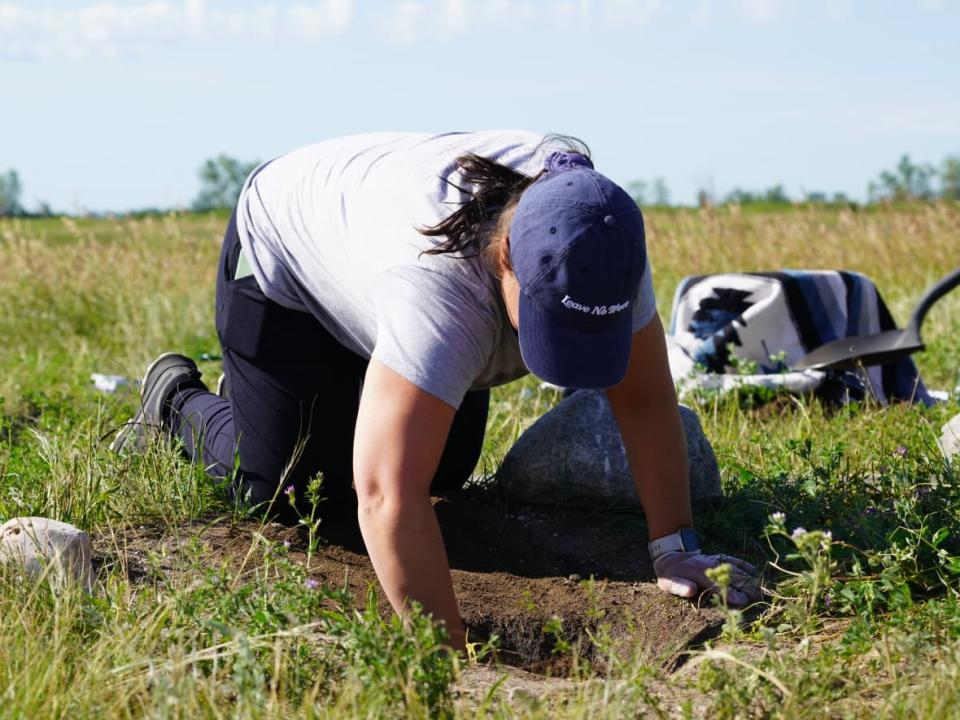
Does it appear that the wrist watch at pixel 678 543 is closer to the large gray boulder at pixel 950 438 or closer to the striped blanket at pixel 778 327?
the large gray boulder at pixel 950 438

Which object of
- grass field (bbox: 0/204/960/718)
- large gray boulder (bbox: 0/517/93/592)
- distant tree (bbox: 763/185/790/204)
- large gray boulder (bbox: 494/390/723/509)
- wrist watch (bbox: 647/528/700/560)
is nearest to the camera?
grass field (bbox: 0/204/960/718)

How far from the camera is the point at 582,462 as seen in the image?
10.9 feet

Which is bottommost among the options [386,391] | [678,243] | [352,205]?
[678,243]

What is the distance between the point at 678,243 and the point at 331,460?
615 cm

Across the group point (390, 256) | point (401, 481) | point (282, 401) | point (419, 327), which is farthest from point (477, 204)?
point (282, 401)

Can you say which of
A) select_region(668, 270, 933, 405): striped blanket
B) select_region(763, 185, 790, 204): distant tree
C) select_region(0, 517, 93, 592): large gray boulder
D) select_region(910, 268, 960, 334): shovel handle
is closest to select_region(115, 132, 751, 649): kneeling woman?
select_region(0, 517, 93, 592): large gray boulder

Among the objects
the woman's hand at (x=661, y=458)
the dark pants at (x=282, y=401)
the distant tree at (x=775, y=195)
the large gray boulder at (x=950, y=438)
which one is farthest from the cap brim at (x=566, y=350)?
the distant tree at (x=775, y=195)

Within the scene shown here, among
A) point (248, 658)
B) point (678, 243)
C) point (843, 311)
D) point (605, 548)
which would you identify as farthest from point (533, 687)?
point (678, 243)

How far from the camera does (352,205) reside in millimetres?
2590

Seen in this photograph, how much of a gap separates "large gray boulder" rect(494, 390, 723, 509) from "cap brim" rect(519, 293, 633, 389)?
1145 mm

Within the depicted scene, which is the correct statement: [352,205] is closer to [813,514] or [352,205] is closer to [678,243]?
[813,514]

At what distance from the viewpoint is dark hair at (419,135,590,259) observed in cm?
228

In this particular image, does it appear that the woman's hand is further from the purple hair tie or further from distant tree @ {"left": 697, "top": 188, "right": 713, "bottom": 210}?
distant tree @ {"left": 697, "top": 188, "right": 713, "bottom": 210}

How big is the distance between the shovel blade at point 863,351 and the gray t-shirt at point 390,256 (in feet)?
6.86
